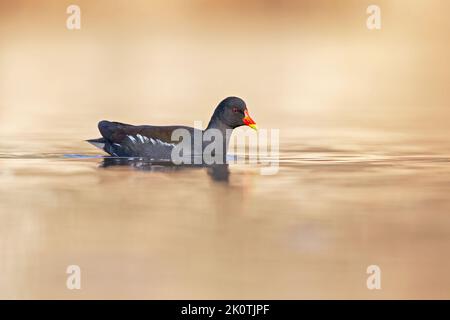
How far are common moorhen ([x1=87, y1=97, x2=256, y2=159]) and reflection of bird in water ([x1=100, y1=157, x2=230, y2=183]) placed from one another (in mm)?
135

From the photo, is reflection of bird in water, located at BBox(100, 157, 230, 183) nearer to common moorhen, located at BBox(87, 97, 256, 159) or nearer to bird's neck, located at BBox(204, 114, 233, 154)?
common moorhen, located at BBox(87, 97, 256, 159)

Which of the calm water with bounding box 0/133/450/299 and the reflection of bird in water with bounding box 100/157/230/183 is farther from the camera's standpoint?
the reflection of bird in water with bounding box 100/157/230/183

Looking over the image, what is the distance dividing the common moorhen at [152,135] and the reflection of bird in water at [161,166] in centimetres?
13

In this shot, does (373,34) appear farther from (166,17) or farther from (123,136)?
(123,136)

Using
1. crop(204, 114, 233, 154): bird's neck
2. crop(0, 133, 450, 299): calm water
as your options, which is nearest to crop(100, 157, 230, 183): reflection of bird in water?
crop(0, 133, 450, 299): calm water

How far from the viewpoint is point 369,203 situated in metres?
9.59

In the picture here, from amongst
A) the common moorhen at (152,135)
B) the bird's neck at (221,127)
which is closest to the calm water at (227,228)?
the common moorhen at (152,135)

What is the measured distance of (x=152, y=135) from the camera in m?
12.3

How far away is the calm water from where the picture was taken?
7.07 meters

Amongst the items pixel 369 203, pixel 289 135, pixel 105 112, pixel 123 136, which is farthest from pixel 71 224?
pixel 105 112

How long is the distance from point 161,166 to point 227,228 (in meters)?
3.36

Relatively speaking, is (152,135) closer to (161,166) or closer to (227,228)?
(161,166)

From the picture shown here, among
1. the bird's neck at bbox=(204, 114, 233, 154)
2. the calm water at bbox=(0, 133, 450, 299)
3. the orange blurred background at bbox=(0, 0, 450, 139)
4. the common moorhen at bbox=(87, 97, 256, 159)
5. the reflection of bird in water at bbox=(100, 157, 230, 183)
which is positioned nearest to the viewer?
the calm water at bbox=(0, 133, 450, 299)

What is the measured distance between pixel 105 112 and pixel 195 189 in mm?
7463
